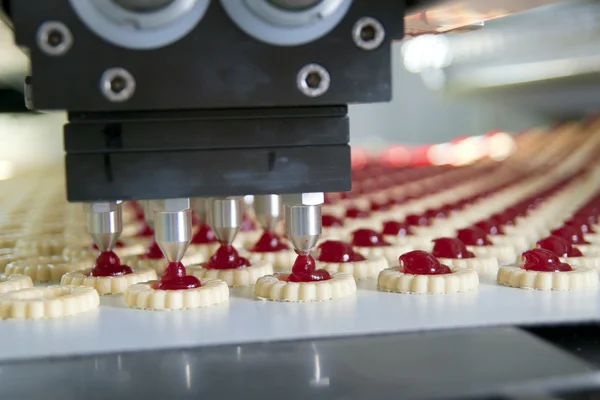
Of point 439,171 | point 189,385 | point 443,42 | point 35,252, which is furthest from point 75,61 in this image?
point 443,42

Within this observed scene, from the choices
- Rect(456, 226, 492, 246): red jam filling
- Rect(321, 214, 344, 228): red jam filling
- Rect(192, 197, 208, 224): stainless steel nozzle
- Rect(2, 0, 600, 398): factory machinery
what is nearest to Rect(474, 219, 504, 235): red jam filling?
Rect(456, 226, 492, 246): red jam filling

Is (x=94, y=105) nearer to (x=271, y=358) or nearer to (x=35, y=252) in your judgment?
(x=271, y=358)

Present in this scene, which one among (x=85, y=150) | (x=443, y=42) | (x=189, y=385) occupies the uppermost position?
(x=443, y=42)

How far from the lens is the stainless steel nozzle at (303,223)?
855 mm

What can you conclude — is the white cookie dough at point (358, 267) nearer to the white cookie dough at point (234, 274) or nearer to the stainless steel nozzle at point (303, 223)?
the white cookie dough at point (234, 274)

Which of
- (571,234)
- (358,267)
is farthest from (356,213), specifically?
(358,267)

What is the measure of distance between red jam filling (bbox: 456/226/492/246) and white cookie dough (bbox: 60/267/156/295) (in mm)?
499

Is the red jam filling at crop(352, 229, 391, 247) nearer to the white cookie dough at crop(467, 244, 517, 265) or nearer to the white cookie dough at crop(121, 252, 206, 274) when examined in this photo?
the white cookie dough at crop(467, 244, 517, 265)

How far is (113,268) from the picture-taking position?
1.03 metres

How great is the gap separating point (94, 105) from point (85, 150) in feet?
0.17

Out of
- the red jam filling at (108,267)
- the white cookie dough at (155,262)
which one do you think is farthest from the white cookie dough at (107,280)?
the white cookie dough at (155,262)

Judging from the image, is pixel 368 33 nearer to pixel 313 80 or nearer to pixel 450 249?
pixel 313 80

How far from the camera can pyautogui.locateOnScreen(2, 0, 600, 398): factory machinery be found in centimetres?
69

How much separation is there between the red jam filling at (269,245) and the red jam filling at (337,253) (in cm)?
12
